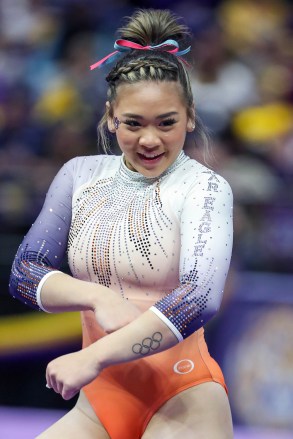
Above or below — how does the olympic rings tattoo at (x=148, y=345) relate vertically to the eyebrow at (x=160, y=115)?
below

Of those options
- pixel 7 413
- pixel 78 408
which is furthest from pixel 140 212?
pixel 7 413

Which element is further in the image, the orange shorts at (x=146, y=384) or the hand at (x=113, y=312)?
the orange shorts at (x=146, y=384)

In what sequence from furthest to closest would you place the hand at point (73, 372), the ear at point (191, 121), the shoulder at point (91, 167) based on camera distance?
the shoulder at point (91, 167)
the ear at point (191, 121)
the hand at point (73, 372)

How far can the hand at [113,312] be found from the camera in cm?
181

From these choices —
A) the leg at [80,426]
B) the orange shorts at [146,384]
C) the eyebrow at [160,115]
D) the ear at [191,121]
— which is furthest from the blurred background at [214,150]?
the leg at [80,426]

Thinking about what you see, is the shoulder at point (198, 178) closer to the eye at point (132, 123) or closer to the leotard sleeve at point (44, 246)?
the eye at point (132, 123)

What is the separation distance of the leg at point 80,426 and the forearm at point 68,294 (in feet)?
0.98

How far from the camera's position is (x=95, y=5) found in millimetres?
5977

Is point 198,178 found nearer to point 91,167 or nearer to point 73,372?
point 91,167

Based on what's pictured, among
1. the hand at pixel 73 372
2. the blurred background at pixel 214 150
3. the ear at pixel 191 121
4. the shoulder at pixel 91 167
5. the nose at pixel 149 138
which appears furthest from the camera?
the blurred background at pixel 214 150

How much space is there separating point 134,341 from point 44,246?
0.43 m

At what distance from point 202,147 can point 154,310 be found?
62cm

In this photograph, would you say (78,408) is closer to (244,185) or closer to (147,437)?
(147,437)

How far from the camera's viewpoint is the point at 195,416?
1956mm
